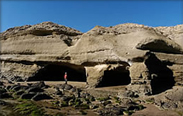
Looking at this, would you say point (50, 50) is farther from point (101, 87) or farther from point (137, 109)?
point (137, 109)

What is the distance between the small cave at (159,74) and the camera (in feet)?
38.2

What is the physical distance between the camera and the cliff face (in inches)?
474

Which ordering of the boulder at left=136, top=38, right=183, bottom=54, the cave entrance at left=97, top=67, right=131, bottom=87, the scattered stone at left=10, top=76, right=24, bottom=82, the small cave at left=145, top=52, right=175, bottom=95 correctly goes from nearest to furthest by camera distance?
the small cave at left=145, top=52, right=175, bottom=95, the boulder at left=136, top=38, right=183, bottom=54, the cave entrance at left=97, top=67, right=131, bottom=87, the scattered stone at left=10, top=76, right=24, bottom=82

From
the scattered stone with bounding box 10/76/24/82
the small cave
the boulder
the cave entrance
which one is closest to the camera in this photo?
the small cave

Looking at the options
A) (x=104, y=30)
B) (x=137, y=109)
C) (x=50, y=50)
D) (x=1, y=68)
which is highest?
(x=104, y=30)

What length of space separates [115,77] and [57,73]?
23.5 ft

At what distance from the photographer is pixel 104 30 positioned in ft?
50.8

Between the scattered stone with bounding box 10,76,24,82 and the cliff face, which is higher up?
the cliff face

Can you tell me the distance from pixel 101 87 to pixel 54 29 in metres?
8.37

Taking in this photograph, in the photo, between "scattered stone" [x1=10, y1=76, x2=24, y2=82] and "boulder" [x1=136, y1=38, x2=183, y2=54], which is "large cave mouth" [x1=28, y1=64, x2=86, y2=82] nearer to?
"scattered stone" [x1=10, y1=76, x2=24, y2=82]

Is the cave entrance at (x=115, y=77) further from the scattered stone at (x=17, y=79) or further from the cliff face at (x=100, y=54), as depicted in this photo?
the scattered stone at (x=17, y=79)

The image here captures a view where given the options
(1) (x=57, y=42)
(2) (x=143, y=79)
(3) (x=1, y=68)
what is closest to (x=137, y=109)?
(2) (x=143, y=79)

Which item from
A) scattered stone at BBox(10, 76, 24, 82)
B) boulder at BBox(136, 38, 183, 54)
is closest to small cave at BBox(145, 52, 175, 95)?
boulder at BBox(136, 38, 183, 54)

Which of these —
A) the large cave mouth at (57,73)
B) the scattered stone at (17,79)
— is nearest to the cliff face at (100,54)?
the large cave mouth at (57,73)
